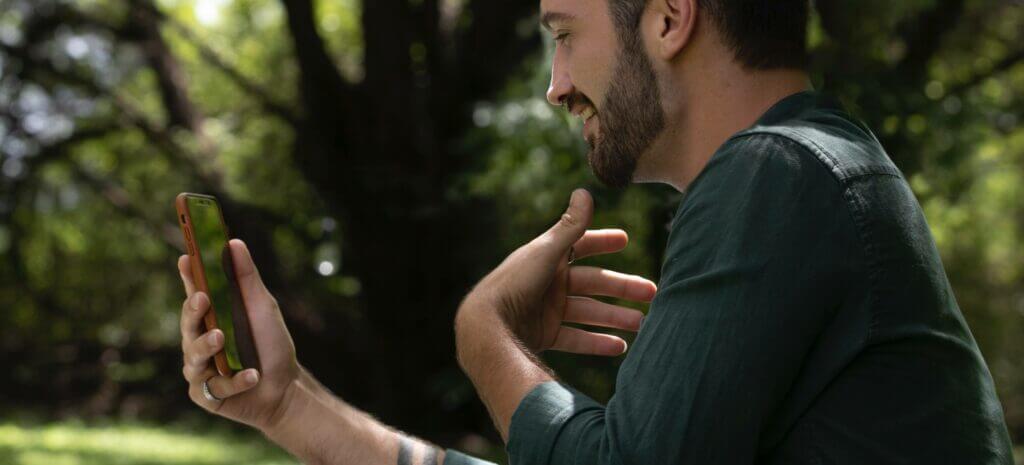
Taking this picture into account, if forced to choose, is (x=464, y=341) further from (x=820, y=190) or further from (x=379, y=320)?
(x=379, y=320)

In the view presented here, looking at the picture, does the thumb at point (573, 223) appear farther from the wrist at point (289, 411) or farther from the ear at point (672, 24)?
the wrist at point (289, 411)

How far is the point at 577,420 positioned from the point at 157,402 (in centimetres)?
1199

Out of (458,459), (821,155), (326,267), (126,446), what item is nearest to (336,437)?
(458,459)

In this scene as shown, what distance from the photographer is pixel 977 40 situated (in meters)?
9.71

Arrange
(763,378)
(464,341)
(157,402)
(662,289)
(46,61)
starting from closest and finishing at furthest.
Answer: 1. (763,378)
2. (662,289)
3. (464,341)
4. (46,61)
5. (157,402)

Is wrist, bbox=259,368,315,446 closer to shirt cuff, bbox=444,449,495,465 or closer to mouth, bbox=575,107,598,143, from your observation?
shirt cuff, bbox=444,449,495,465

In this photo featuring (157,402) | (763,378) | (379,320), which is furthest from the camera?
(157,402)

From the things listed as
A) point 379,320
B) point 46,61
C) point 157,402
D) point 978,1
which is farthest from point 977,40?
point 157,402

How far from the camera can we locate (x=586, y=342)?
1.94 m

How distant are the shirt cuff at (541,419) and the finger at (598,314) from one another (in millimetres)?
439

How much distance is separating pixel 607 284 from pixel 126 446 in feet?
27.4

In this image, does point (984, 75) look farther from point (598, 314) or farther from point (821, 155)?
point (821, 155)

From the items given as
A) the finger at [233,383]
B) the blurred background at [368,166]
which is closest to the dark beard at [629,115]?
the finger at [233,383]

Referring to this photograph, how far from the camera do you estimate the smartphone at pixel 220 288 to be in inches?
68.1
